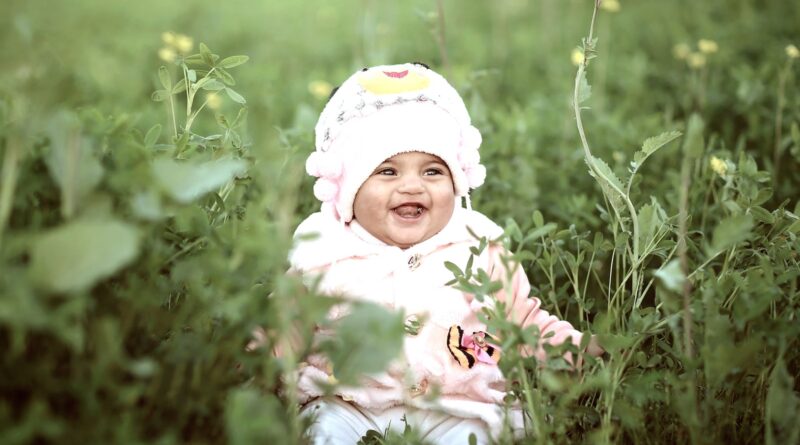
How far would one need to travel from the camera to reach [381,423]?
7.44ft

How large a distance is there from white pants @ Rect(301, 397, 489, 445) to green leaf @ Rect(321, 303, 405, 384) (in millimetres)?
666

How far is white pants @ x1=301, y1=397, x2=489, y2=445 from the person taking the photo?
2.16m

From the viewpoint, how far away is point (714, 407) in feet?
6.57

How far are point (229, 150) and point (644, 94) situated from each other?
134 inches

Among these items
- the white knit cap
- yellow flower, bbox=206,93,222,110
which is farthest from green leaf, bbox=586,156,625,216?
yellow flower, bbox=206,93,222,110

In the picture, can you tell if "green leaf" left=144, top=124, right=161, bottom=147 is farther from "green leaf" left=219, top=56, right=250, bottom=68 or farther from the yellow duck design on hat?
the yellow duck design on hat

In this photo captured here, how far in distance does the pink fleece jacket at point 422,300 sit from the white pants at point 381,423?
0.03 m

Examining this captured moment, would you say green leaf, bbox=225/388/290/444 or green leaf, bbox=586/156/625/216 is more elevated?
green leaf, bbox=586/156/625/216

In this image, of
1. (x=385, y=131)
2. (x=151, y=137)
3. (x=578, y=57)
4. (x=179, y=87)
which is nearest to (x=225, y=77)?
(x=179, y=87)

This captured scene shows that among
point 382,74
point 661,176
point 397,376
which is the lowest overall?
point 397,376

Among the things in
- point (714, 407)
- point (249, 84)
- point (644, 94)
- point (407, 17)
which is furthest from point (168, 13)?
point (714, 407)

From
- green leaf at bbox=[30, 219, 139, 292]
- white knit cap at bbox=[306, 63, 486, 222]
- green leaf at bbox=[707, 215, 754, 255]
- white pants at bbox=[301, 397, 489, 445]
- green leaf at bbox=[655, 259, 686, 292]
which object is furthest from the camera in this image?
white knit cap at bbox=[306, 63, 486, 222]

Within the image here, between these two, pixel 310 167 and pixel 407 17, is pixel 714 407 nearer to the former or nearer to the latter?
pixel 310 167

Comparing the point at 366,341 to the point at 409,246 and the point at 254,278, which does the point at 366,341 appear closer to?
the point at 254,278
